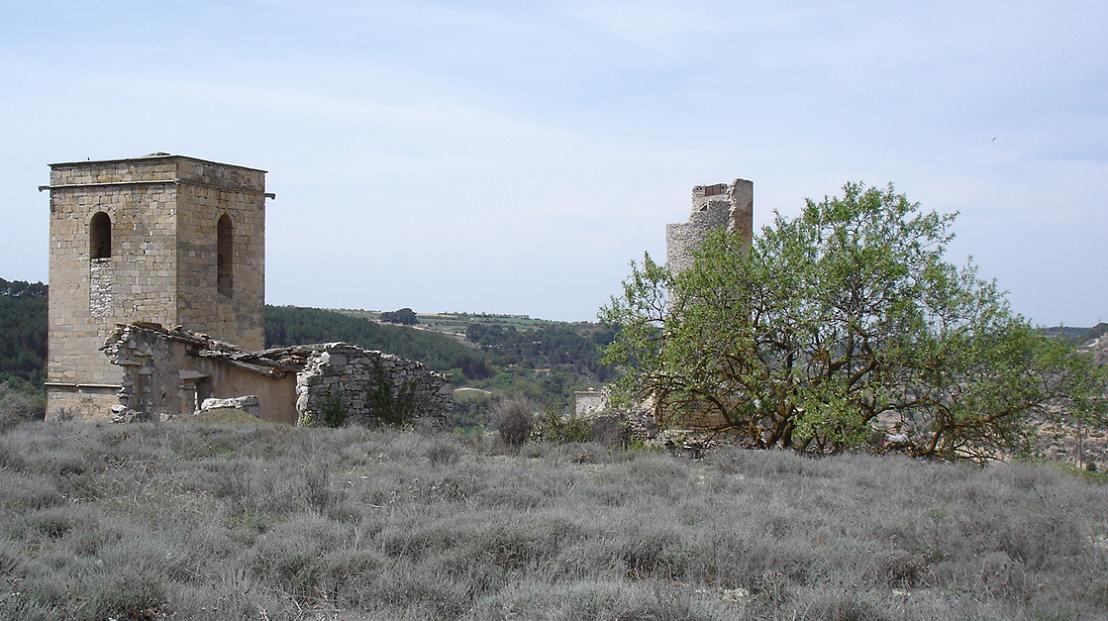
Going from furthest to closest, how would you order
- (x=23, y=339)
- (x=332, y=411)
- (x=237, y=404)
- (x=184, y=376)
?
(x=23, y=339) → (x=184, y=376) → (x=332, y=411) → (x=237, y=404)

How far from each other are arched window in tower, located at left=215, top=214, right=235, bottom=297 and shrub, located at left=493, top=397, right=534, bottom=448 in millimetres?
10810

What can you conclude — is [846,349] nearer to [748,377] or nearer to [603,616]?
[748,377]

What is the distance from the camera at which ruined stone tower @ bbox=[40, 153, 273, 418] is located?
2147 cm

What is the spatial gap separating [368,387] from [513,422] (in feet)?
11.4

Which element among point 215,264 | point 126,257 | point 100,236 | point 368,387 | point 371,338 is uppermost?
point 100,236

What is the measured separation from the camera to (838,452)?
13391 mm

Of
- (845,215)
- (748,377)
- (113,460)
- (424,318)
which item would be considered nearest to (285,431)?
(113,460)

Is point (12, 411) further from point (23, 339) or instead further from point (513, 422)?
point (23, 339)

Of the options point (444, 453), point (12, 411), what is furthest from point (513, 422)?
point (12, 411)

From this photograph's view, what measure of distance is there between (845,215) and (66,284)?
17.8 meters

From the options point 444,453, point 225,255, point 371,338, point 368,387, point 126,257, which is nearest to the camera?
point 444,453

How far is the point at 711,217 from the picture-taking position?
18953 mm

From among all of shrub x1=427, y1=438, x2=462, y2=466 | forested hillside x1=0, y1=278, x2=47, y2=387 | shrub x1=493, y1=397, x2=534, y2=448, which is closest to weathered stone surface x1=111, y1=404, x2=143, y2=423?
shrub x1=493, y1=397, x2=534, y2=448

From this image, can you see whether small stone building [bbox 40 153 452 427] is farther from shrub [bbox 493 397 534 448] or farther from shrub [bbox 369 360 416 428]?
shrub [bbox 493 397 534 448]
